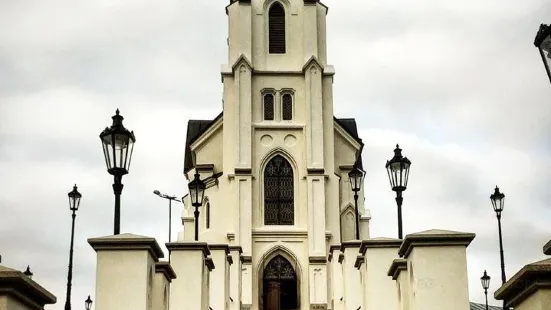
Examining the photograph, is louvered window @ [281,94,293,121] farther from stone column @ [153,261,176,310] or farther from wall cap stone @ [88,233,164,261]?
wall cap stone @ [88,233,164,261]

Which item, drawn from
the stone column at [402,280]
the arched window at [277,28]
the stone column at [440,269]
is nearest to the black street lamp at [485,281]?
the arched window at [277,28]

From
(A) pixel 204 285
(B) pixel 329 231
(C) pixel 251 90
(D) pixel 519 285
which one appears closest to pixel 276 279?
(B) pixel 329 231

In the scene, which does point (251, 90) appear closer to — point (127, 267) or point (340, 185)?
point (340, 185)

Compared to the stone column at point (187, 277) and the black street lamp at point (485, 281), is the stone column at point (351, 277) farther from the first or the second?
the black street lamp at point (485, 281)

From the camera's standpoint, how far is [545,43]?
31.2 feet

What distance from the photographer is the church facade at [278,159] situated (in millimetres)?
48156

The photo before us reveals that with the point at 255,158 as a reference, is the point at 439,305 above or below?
below

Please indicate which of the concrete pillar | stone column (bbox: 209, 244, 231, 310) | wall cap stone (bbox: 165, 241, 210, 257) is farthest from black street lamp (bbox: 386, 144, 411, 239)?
the concrete pillar

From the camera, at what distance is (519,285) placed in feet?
36.3

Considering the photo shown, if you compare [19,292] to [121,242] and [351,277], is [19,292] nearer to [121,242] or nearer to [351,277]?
[121,242]

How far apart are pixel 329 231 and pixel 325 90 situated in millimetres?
8072

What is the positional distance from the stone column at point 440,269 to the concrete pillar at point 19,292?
6.63 meters

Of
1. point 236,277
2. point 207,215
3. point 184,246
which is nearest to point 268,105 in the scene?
point 207,215

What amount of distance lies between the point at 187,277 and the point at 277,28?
32.3 meters
